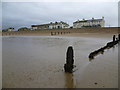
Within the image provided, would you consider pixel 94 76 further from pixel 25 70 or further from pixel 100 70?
pixel 25 70

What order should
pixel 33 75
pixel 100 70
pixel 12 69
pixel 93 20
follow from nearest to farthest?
pixel 33 75 → pixel 100 70 → pixel 12 69 → pixel 93 20

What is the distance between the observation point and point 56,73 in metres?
4.01

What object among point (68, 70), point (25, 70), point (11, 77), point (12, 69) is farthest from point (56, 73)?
point (12, 69)

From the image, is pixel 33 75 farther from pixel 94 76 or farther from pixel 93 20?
pixel 93 20

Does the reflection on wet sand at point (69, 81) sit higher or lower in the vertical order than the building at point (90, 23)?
lower

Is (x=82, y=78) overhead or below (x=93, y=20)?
below

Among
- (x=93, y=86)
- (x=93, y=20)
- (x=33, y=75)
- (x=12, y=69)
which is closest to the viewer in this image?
(x=93, y=86)

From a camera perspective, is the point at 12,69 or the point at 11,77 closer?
the point at 11,77

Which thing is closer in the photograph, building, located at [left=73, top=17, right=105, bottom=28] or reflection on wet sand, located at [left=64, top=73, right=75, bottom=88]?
reflection on wet sand, located at [left=64, top=73, right=75, bottom=88]

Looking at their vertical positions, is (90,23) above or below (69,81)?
above

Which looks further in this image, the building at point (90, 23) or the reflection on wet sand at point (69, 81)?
the building at point (90, 23)

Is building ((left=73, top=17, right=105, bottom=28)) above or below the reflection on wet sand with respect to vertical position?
above

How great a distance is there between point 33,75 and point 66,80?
113 centimetres

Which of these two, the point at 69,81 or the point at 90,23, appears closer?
the point at 69,81
